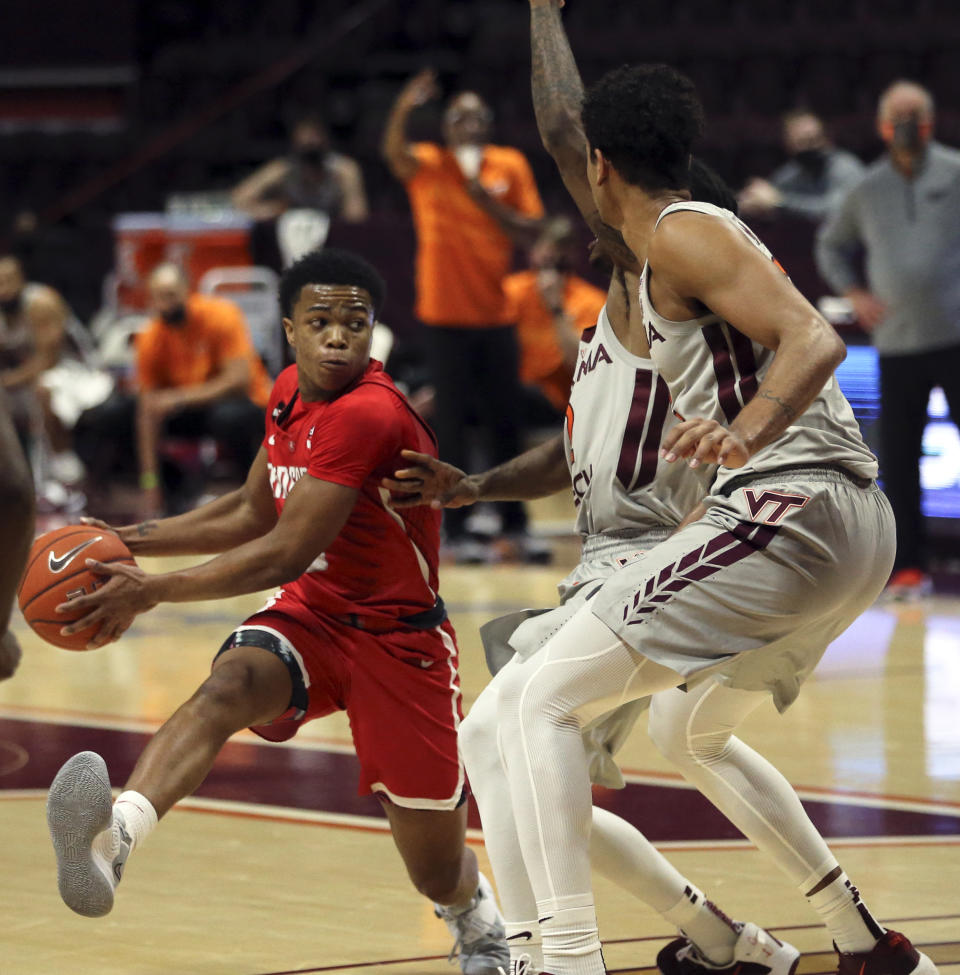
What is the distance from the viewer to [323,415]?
13.0 ft

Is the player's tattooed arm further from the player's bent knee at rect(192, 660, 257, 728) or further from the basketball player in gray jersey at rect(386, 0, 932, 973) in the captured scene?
the player's bent knee at rect(192, 660, 257, 728)

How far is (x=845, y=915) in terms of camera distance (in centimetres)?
354

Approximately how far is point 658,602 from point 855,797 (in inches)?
86.1

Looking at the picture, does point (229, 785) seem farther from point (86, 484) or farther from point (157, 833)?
point (86, 484)

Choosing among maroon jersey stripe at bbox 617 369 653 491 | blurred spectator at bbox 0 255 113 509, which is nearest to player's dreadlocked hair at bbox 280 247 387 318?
maroon jersey stripe at bbox 617 369 653 491

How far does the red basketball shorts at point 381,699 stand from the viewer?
12.5ft

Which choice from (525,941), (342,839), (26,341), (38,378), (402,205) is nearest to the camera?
(525,941)

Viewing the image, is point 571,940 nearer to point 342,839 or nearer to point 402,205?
point 342,839

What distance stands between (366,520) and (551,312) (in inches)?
255

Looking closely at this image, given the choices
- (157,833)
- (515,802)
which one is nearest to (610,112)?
(515,802)

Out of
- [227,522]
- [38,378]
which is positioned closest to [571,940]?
[227,522]

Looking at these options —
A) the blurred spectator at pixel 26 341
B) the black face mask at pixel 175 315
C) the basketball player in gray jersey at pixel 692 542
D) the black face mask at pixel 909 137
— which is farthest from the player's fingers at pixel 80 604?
the blurred spectator at pixel 26 341

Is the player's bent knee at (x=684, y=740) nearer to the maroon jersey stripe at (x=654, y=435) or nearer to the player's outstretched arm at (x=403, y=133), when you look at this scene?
the maroon jersey stripe at (x=654, y=435)

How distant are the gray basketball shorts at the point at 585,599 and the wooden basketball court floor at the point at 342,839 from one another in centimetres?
42
